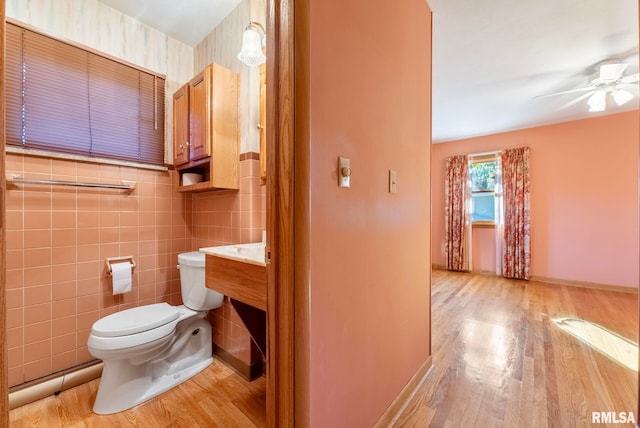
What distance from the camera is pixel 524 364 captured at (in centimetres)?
175

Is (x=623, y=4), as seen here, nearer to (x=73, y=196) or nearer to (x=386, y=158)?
(x=386, y=158)

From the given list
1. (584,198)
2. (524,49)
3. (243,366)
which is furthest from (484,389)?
(584,198)

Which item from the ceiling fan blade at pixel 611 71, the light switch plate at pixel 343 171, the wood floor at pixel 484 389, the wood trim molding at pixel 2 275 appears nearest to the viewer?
the wood trim molding at pixel 2 275

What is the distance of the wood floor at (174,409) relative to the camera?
4.35 feet

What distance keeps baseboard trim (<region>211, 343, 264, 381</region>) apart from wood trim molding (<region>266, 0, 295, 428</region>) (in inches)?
35.4

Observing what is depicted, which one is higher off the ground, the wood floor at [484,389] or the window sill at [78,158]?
the window sill at [78,158]

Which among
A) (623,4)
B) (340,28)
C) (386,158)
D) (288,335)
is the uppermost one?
(623,4)

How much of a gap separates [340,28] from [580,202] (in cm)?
434

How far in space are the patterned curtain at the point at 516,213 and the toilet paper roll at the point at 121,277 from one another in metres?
4.79

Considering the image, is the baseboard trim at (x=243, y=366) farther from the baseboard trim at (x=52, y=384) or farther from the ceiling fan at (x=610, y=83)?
the ceiling fan at (x=610, y=83)

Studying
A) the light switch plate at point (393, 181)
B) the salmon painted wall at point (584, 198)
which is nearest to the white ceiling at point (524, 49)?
the salmon painted wall at point (584, 198)

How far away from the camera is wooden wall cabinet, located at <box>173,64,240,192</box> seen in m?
1.72

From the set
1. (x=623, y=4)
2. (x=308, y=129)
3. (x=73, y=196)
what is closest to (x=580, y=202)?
(x=623, y=4)

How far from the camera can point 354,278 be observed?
1.00m
